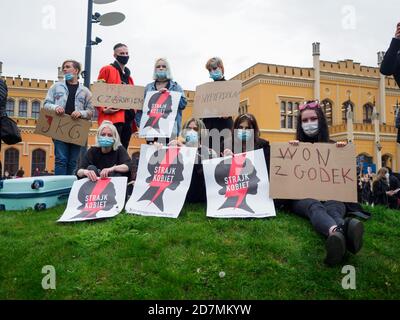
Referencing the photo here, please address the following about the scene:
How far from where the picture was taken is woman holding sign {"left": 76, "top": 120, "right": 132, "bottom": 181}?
5.18 metres

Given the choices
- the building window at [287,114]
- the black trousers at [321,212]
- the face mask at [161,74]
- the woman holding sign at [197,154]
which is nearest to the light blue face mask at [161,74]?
the face mask at [161,74]

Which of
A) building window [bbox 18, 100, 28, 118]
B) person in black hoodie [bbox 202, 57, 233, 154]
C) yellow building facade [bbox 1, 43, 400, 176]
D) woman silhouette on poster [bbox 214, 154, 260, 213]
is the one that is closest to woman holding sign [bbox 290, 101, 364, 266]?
woman silhouette on poster [bbox 214, 154, 260, 213]

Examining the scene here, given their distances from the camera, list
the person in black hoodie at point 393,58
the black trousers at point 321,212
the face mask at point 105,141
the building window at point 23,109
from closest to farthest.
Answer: the black trousers at point 321,212, the person in black hoodie at point 393,58, the face mask at point 105,141, the building window at point 23,109

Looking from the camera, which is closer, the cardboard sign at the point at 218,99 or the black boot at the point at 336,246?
the black boot at the point at 336,246

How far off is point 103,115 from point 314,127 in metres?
3.28

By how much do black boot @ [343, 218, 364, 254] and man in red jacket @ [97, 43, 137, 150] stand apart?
400cm

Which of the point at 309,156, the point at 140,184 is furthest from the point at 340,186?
the point at 140,184

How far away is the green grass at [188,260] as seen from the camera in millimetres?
3131

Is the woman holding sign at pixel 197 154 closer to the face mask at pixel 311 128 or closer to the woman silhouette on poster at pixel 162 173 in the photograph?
the woman silhouette on poster at pixel 162 173

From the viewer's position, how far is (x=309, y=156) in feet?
15.0

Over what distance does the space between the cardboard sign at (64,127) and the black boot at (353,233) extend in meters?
4.11

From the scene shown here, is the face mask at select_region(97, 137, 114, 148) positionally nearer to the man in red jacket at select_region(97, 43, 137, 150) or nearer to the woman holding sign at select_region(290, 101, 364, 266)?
the man in red jacket at select_region(97, 43, 137, 150)

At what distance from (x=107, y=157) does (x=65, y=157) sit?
3.95 feet
